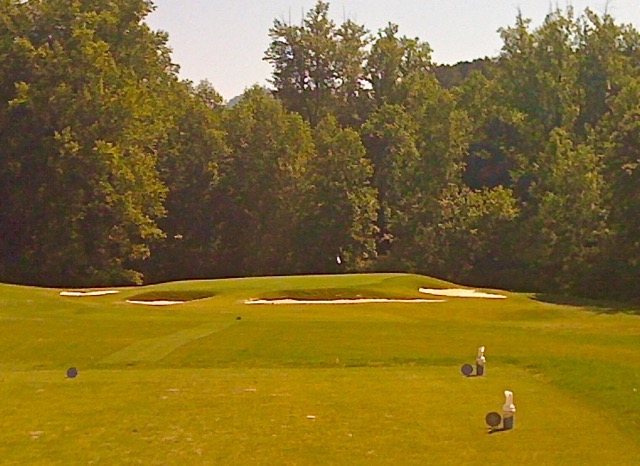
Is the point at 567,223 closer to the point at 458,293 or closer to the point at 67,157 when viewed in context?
the point at 458,293

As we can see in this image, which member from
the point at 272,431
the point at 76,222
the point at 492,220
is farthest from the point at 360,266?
the point at 272,431

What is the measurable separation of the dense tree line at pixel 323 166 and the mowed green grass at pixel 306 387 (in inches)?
987

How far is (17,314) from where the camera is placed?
87.0 ft

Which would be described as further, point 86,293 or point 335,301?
point 86,293

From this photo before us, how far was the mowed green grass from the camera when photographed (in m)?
10.0

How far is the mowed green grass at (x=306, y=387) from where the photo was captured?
10.0 metres

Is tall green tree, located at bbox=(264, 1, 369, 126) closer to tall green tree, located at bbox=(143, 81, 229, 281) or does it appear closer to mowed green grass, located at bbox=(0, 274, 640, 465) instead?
tall green tree, located at bbox=(143, 81, 229, 281)

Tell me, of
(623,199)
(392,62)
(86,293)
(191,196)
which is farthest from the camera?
(392,62)

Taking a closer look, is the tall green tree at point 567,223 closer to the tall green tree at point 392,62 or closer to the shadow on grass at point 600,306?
the shadow on grass at point 600,306

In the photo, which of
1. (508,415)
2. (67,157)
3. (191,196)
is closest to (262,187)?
(191,196)

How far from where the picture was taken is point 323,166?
62188 millimetres

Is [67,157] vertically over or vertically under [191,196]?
over

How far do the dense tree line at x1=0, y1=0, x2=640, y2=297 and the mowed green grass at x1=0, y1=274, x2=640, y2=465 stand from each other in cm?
2506

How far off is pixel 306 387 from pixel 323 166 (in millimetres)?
48420
